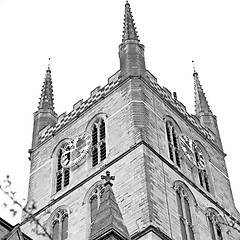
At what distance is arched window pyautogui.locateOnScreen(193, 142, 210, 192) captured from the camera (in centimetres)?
3341

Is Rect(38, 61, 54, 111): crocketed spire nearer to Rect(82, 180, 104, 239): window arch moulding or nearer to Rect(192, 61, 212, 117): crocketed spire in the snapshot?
Rect(192, 61, 212, 117): crocketed spire

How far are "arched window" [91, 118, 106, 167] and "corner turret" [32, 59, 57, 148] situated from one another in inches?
167

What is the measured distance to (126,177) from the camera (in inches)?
1155

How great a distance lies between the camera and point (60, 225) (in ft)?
101

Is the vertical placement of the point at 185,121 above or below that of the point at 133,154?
above

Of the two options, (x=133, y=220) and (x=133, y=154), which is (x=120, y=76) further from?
(x=133, y=220)

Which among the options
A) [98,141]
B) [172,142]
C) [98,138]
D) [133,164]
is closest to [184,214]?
[133,164]

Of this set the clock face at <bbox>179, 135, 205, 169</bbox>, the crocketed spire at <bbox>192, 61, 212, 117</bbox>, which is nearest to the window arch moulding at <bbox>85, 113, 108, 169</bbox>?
the clock face at <bbox>179, 135, 205, 169</bbox>

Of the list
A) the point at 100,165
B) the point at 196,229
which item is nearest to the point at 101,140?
the point at 100,165

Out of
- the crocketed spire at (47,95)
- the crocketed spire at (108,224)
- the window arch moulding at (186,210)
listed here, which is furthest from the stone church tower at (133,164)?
the crocketed spire at (108,224)

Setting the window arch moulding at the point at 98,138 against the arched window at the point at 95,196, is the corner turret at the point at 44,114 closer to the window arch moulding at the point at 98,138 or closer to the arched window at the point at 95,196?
the window arch moulding at the point at 98,138

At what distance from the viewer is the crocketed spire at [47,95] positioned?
1563 inches

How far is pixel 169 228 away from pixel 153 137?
16.9 ft

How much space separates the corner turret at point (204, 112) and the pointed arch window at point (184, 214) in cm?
753
